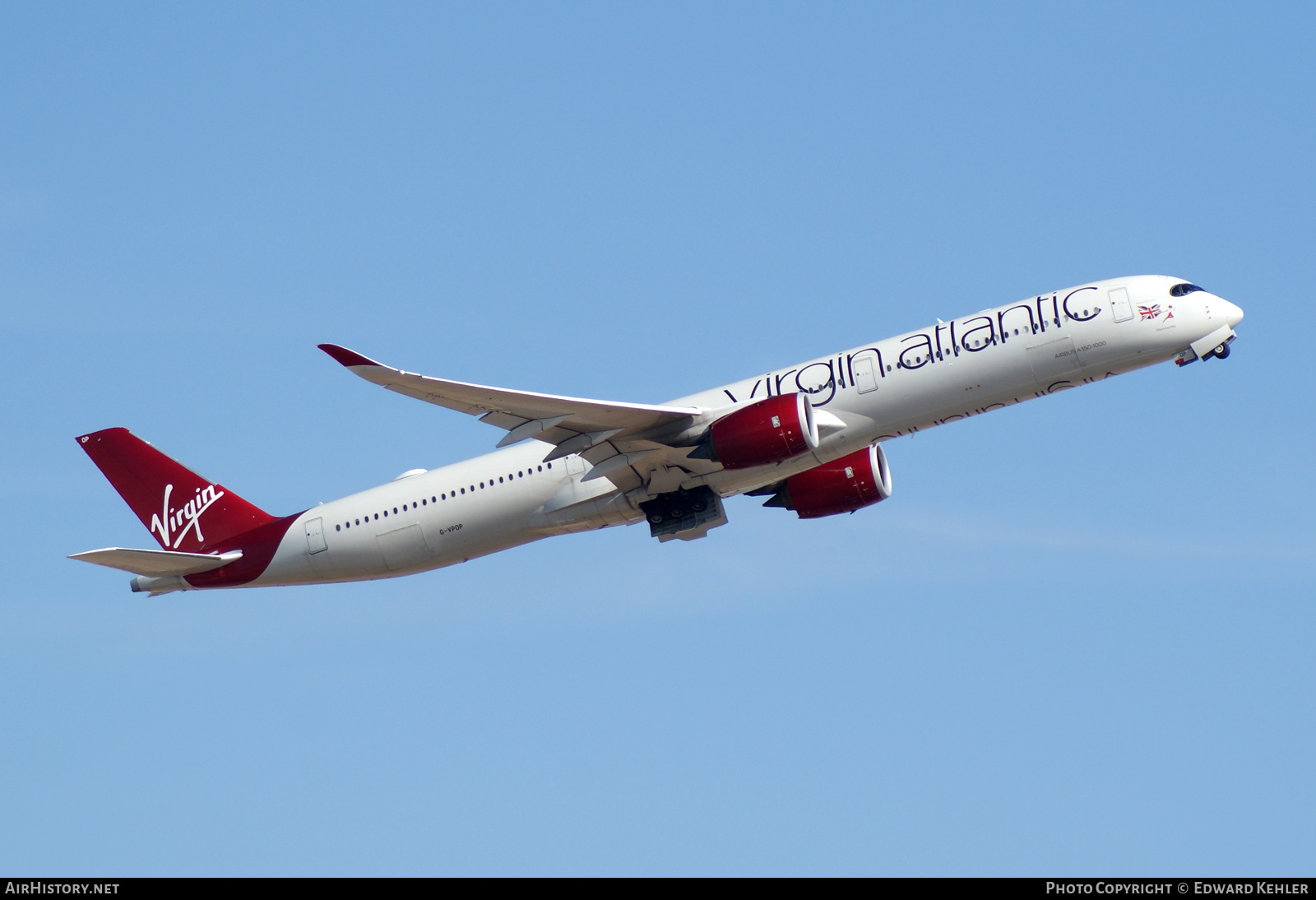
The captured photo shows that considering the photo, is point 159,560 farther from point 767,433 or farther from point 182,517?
point 767,433

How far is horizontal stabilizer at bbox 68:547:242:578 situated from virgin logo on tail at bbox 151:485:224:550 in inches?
41.2

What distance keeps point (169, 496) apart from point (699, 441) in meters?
18.3

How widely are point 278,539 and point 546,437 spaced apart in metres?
10.1

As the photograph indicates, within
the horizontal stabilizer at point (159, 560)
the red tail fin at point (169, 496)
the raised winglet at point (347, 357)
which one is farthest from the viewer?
the red tail fin at point (169, 496)

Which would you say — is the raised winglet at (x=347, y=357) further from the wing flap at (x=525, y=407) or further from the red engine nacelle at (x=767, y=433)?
the red engine nacelle at (x=767, y=433)

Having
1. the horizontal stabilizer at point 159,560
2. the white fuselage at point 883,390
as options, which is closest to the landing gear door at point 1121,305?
the white fuselage at point 883,390

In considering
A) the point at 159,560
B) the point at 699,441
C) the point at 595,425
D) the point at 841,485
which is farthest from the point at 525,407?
the point at 159,560

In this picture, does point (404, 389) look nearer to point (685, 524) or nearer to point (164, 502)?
point (685, 524)

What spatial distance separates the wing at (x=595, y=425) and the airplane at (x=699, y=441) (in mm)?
57

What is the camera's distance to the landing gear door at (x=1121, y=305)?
3803 centimetres

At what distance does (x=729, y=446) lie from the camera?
37.8m

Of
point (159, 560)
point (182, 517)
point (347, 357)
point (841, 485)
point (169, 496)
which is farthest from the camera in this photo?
point (169, 496)

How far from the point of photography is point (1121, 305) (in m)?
38.2

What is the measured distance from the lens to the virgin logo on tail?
45.6m
